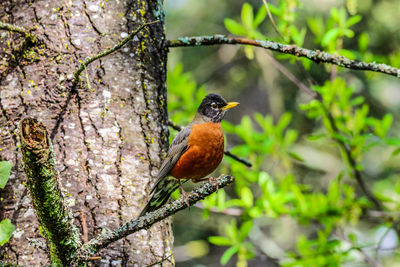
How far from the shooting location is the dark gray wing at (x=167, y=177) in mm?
2402

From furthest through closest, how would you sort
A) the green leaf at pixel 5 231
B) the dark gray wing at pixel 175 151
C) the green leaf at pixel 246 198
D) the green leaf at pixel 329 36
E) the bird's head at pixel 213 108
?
the green leaf at pixel 246 198 < the green leaf at pixel 329 36 < the bird's head at pixel 213 108 < the dark gray wing at pixel 175 151 < the green leaf at pixel 5 231

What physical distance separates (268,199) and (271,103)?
3.86 m

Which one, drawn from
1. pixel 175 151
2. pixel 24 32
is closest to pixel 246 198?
pixel 175 151

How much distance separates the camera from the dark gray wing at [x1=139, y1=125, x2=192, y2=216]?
2.40m

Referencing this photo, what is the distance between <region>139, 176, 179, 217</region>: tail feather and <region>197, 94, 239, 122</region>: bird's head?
688mm

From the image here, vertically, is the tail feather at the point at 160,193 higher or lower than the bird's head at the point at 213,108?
lower

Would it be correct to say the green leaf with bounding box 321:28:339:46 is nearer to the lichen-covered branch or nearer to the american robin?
the american robin

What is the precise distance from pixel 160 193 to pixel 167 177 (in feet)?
0.50

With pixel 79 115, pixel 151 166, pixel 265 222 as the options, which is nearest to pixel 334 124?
pixel 151 166

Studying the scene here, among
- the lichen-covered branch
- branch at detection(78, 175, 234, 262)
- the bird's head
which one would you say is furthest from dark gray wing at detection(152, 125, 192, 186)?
the lichen-covered branch

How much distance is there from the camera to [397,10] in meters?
6.49

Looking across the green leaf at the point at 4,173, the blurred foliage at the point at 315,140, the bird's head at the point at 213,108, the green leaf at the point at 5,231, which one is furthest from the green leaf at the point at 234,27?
the green leaf at the point at 5,231

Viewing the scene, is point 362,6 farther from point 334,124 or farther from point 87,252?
point 87,252

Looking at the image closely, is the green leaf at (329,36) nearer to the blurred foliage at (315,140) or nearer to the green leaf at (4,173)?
the blurred foliage at (315,140)
